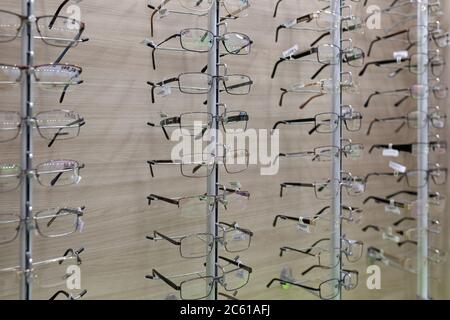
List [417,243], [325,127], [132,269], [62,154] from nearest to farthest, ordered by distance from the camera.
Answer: [62,154]
[132,269]
[325,127]
[417,243]

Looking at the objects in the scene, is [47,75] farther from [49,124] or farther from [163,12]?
[163,12]

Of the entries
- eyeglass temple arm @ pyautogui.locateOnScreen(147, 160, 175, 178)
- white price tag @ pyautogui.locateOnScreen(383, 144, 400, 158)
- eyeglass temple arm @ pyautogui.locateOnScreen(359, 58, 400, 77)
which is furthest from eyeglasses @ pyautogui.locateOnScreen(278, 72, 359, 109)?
eyeglass temple arm @ pyautogui.locateOnScreen(147, 160, 175, 178)

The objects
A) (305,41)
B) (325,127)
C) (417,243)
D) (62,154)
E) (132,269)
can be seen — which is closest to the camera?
(62,154)

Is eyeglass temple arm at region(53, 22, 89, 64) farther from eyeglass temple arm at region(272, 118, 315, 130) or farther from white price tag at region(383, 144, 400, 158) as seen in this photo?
white price tag at region(383, 144, 400, 158)

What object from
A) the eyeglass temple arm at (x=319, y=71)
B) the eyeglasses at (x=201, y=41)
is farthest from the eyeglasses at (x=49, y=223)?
the eyeglass temple arm at (x=319, y=71)

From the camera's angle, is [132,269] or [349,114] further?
[349,114]

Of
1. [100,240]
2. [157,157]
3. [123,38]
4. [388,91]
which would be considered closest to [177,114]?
[157,157]
